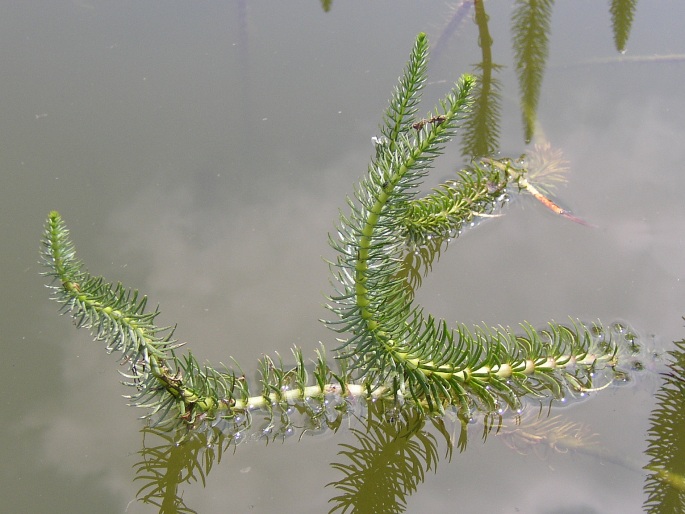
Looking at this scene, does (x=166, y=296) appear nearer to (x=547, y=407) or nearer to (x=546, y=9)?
Result: (x=547, y=407)

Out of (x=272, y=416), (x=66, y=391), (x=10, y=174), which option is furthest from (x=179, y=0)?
(x=272, y=416)

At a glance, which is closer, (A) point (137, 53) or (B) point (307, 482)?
(B) point (307, 482)

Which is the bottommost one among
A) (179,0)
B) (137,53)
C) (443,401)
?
(443,401)

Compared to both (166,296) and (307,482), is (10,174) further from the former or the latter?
(307,482)

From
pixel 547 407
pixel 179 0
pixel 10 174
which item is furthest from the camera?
pixel 179 0

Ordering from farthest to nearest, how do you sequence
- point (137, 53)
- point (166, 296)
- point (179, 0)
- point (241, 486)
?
1. point (179, 0)
2. point (137, 53)
3. point (166, 296)
4. point (241, 486)

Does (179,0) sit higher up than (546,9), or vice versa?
(546,9)

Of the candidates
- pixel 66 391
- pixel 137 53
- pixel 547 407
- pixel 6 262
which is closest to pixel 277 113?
pixel 137 53
